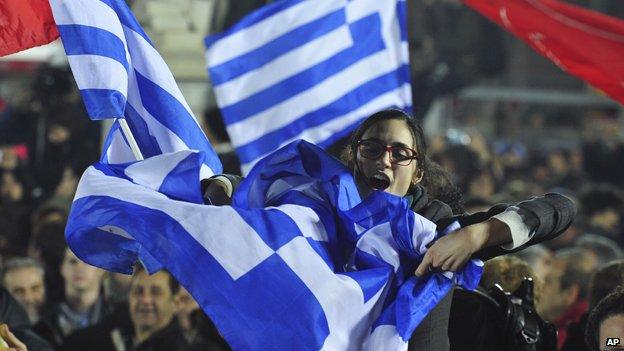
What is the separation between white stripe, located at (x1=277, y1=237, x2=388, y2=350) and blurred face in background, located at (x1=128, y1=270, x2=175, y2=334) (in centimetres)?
273

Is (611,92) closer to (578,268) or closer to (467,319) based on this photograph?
(578,268)

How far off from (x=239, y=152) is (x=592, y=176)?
940 cm

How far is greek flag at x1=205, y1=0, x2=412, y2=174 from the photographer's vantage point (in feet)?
25.3

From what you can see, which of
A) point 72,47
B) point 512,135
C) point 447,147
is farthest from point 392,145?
point 512,135

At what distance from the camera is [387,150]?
4359 millimetres

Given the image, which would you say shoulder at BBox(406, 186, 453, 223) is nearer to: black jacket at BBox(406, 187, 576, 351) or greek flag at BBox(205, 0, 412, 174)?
black jacket at BBox(406, 187, 576, 351)

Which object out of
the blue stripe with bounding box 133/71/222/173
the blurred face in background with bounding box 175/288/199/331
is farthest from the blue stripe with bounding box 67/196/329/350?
the blurred face in background with bounding box 175/288/199/331

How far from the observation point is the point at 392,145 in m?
4.37

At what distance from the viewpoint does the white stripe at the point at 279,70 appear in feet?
25.5

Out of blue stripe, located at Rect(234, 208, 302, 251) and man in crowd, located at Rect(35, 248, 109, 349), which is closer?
blue stripe, located at Rect(234, 208, 302, 251)

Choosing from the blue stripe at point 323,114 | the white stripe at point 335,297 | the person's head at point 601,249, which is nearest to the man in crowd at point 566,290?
the person's head at point 601,249

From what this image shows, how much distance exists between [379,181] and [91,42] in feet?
5.31

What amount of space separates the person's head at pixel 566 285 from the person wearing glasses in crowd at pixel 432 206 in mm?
2729

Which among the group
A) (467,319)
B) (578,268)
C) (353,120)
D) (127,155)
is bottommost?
(578,268)
